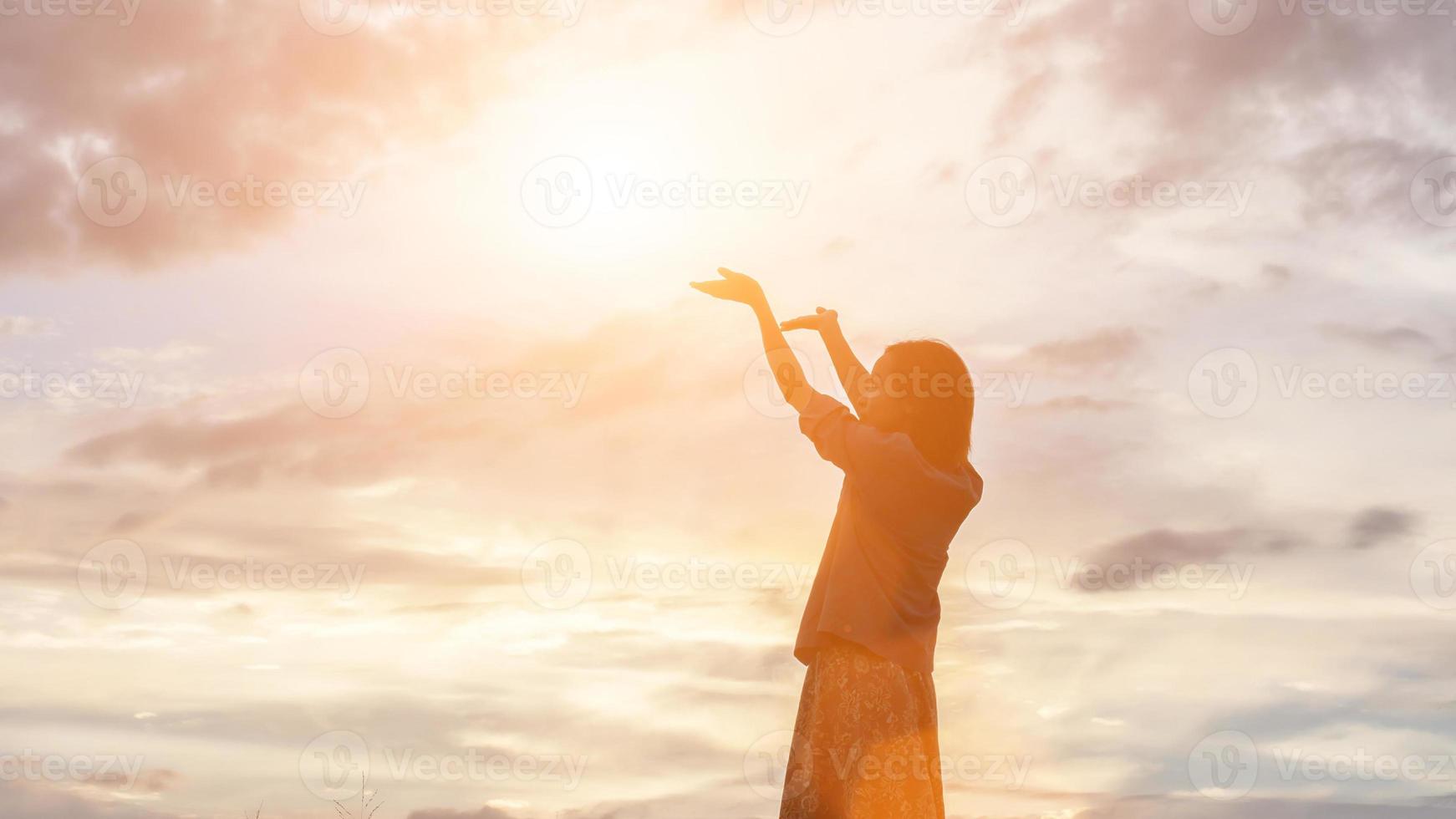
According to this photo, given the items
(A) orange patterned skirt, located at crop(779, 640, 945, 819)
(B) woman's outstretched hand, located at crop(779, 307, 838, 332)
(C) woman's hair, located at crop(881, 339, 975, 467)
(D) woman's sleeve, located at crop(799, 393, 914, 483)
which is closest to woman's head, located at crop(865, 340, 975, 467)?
(C) woman's hair, located at crop(881, 339, 975, 467)

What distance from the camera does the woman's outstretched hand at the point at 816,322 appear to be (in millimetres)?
7652

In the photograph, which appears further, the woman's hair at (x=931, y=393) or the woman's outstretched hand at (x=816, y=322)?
the woman's outstretched hand at (x=816, y=322)

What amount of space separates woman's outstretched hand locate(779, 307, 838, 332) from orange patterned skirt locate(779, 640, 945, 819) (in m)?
1.93

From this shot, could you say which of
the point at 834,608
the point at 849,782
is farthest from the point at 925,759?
the point at 834,608

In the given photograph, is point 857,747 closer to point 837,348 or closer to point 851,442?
point 851,442

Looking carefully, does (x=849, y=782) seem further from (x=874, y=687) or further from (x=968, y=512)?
(x=968, y=512)

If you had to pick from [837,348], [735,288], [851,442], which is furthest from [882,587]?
[735,288]

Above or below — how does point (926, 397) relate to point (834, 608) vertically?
above

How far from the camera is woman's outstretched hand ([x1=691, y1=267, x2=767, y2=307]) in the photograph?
750 cm

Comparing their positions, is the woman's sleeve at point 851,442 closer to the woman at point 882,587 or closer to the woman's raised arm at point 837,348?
the woman at point 882,587

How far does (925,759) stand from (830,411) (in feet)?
6.49

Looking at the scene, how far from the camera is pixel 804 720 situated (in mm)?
6914

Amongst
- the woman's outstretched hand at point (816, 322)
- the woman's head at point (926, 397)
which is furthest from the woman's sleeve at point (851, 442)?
the woman's outstretched hand at point (816, 322)

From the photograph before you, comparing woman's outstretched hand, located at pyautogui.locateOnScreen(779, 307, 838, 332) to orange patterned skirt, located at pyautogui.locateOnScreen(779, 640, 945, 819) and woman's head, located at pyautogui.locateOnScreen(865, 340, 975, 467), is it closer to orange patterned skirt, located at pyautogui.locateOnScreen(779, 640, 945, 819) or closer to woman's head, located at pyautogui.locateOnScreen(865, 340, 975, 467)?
woman's head, located at pyautogui.locateOnScreen(865, 340, 975, 467)
